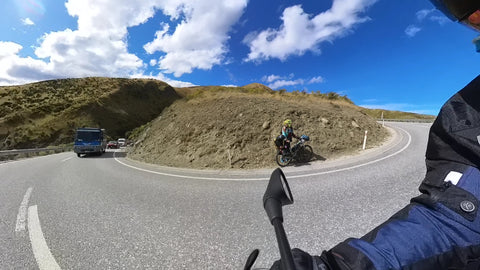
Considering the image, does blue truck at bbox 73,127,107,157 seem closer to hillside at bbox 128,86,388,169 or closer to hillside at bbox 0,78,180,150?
hillside at bbox 128,86,388,169

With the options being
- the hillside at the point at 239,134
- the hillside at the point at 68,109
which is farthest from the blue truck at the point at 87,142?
the hillside at the point at 68,109

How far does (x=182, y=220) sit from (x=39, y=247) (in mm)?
1902

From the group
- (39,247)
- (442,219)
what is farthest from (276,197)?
(39,247)

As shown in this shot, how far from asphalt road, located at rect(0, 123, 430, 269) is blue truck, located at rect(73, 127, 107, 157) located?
1286cm

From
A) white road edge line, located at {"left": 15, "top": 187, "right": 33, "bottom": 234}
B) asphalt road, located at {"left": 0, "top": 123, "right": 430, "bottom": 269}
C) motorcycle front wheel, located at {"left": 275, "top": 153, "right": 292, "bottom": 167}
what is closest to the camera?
asphalt road, located at {"left": 0, "top": 123, "right": 430, "bottom": 269}

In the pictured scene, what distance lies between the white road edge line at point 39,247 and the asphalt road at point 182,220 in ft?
0.04

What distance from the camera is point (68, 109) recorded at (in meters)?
44.6

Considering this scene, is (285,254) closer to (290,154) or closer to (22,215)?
(22,215)

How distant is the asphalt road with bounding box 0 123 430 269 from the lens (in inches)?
99.8

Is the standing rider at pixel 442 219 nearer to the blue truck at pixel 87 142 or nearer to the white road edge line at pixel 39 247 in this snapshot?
the white road edge line at pixel 39 247

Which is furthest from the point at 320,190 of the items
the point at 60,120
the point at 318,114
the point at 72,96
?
the point at 72,96

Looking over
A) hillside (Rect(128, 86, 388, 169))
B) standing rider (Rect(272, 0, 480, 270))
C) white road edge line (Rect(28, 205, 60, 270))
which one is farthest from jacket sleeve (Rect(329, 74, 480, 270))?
hillside (Rect(128, 86, 388, 169))

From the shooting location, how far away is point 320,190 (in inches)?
185

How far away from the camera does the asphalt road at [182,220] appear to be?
99.8 inches
